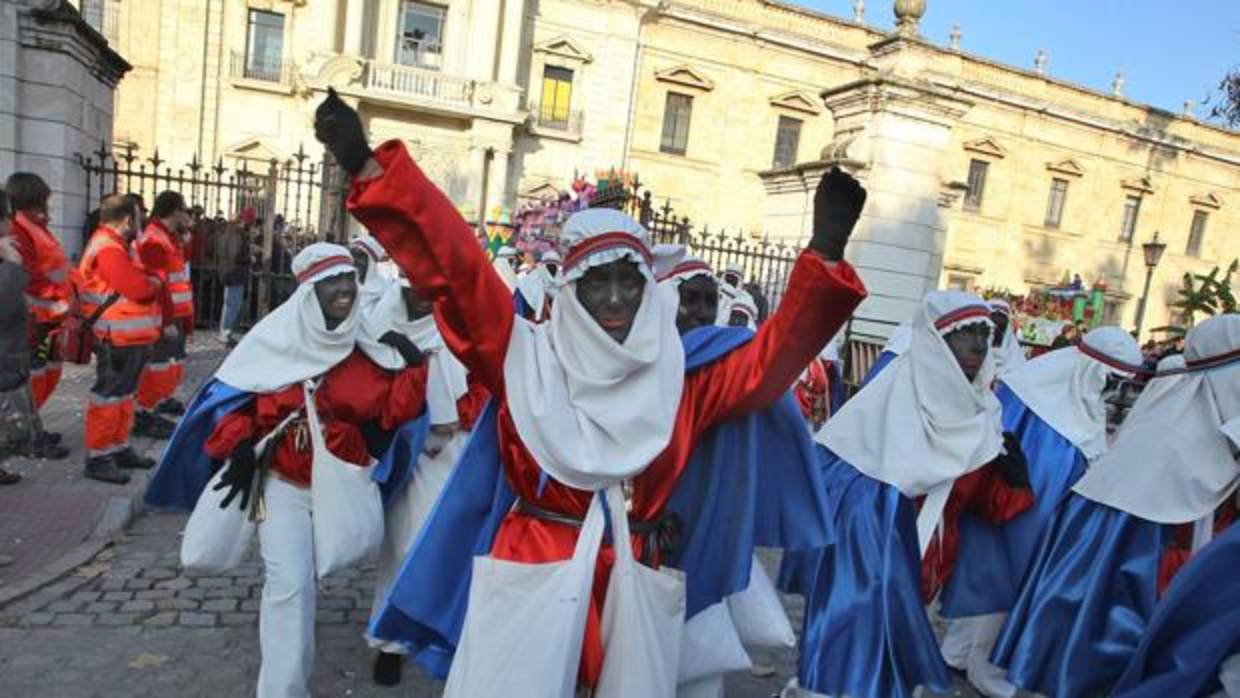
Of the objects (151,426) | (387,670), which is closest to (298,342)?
(387,670)

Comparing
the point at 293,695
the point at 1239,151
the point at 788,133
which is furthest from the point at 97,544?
the point at 1239,151

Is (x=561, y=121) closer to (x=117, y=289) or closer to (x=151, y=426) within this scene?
(x=151, y=426)

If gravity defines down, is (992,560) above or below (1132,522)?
below

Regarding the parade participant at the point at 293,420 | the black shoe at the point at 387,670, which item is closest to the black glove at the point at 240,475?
the parade participant at the point at 293,420

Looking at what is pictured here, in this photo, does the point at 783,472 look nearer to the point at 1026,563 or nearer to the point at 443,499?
the point at 443,499

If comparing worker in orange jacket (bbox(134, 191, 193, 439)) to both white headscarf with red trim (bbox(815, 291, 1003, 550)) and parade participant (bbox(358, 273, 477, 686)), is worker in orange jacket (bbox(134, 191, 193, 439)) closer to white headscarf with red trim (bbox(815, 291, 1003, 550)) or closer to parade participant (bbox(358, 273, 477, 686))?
parade participant (bbox(358, 273, 477, 686))

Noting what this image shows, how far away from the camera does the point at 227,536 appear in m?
3.50

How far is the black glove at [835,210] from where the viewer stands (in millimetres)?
2098

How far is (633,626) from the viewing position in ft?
7.65

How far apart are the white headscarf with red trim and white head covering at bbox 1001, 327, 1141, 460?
3.39 ft

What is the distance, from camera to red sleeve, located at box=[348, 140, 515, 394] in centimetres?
207

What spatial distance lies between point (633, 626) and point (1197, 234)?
170 feet

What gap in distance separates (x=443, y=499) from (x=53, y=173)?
957 cm

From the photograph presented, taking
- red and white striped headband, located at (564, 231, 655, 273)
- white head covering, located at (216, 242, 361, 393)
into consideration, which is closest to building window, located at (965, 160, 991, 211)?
white head covering, located at (216, 242, 361, 393)
